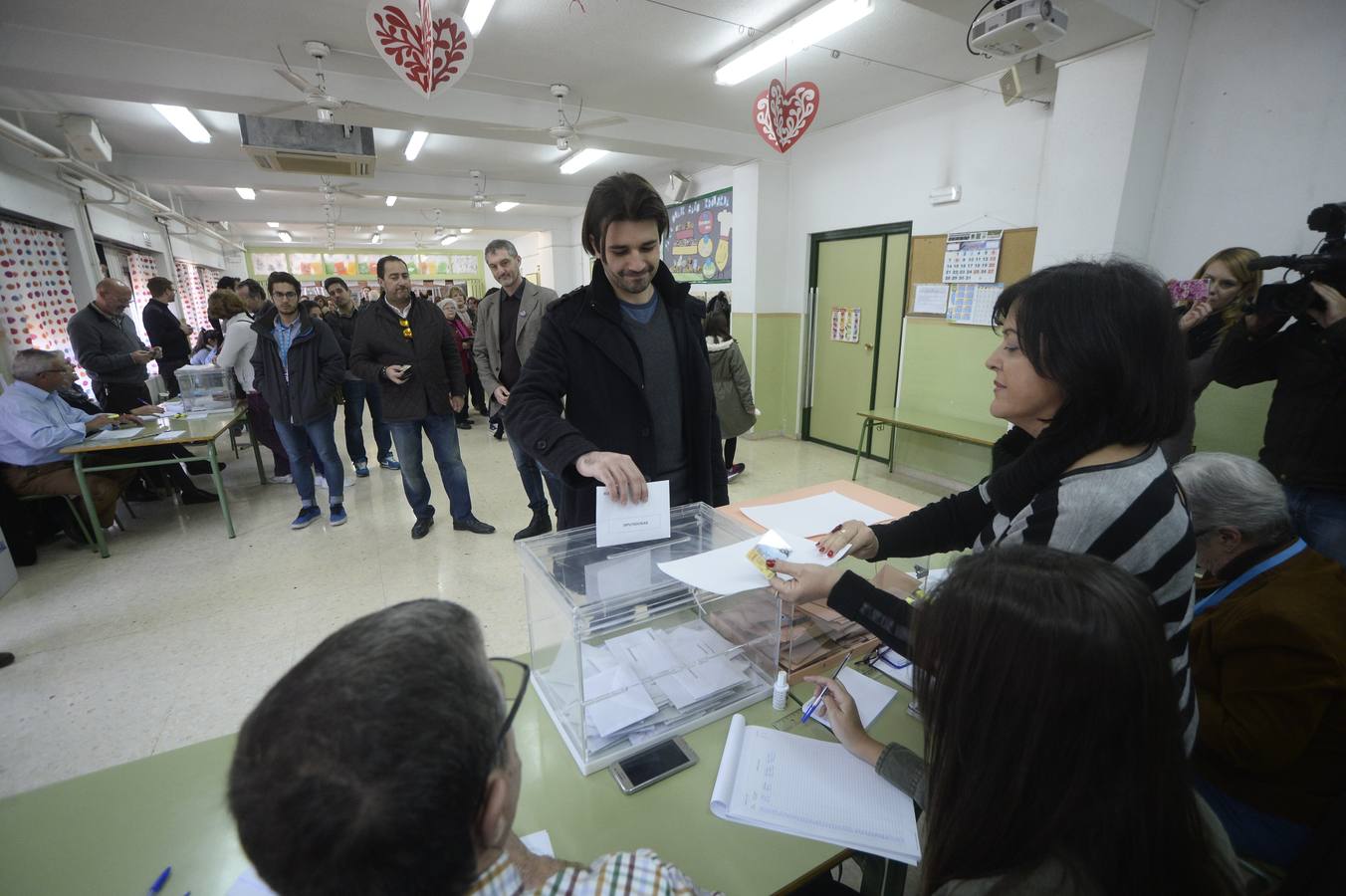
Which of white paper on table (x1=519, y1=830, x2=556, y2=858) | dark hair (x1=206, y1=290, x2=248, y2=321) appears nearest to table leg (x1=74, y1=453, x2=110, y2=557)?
dark hair (x1=206, y1=290, x2=248, y2=321)

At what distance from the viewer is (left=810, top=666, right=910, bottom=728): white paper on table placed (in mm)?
1036

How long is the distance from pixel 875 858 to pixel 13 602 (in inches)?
163

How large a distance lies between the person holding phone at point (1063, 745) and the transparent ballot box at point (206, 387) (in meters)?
5.23

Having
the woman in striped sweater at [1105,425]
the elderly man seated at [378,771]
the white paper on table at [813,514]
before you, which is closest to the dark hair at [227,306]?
the white paper on table at [813,514]

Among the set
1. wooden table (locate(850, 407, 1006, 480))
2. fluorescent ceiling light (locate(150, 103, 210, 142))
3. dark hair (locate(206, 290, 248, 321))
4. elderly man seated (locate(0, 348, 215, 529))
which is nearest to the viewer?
elderly man seated (locate(0, 348, 215, 529))

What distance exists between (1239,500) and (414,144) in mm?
6526

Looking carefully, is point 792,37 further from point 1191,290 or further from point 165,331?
point 165,331

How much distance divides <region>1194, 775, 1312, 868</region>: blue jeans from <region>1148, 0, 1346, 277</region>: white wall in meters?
2.81

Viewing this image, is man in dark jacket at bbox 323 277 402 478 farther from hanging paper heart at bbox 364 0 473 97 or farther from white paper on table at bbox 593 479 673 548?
white paper on table at bbox 593 479 673 548

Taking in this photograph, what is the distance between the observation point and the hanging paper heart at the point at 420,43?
2178 millimetres

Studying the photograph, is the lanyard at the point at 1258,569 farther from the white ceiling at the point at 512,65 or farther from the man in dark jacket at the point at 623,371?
the white ceiling at the point at 512,65

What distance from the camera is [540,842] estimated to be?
2.56ft

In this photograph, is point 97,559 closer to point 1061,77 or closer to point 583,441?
point 583,441

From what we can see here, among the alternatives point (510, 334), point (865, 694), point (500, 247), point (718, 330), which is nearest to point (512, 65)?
point (500, 247)
